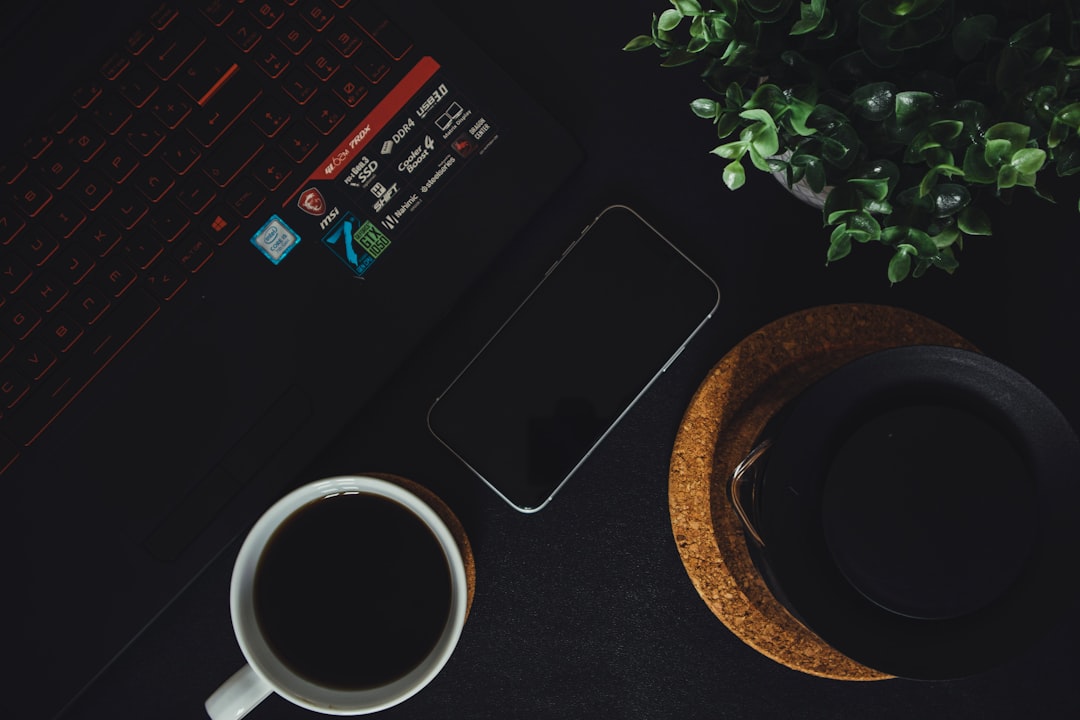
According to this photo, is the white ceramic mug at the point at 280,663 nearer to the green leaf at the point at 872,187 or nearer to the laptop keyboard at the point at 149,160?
the laptop keyboard at the point at 149,160

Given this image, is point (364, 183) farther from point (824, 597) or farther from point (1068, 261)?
point (1068, 261)

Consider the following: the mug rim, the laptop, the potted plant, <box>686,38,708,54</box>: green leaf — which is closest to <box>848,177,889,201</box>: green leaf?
the potted plant

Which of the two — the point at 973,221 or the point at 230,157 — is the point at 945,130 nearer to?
the point at 973,221

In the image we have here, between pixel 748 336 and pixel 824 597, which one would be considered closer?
pixel 824 597

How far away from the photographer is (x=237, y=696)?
0.58 meters

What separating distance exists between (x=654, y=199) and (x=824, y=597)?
0.30 m

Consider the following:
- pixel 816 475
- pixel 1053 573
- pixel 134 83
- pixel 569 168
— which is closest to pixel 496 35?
pixel 569 168

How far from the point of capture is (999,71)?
15.9 inches

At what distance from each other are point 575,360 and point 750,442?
0.45 feet

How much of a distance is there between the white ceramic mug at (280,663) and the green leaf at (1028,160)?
0.40 metres

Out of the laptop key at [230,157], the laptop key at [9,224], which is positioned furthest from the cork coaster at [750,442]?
the laptop key at [9,224]

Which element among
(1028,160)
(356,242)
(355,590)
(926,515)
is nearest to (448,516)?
(355,590)

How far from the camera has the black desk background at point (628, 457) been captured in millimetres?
621

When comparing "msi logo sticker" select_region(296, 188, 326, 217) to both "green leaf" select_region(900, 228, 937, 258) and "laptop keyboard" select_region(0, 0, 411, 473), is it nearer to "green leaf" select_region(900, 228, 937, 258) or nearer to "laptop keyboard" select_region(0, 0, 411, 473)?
"laptop keyboard" select_region(0, 0, 411, 473)
